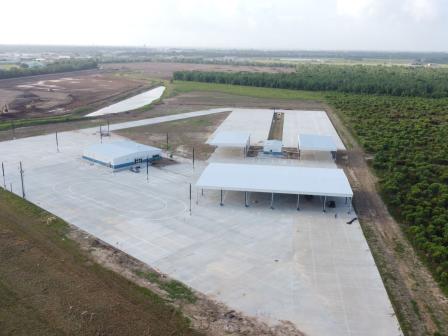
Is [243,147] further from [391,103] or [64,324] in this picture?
[391,103]

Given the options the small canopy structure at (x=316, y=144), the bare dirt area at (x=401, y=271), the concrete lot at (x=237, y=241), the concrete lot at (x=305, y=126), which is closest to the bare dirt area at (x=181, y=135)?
the concrete lot at (x=237, y=241)

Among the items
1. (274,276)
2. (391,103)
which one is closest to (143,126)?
(274,276)

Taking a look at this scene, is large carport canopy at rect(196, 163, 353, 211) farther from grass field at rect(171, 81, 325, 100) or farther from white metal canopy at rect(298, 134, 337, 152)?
grass field at rect(171, 81, 325, 100)

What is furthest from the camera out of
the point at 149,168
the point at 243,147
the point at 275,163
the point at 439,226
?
the point at 243,147

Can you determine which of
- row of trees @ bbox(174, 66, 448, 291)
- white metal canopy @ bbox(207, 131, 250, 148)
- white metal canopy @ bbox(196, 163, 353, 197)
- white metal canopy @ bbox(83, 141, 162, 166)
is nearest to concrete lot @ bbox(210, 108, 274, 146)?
white metal canopy @ bbox(207, 131, 250, 148)

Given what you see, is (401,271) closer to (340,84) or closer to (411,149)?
(411,149)

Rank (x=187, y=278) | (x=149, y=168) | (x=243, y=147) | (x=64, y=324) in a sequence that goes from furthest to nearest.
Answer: (x=243, y=147)
(x=149, y=168)
(x=187, y=278)
(x=64, y=324)
